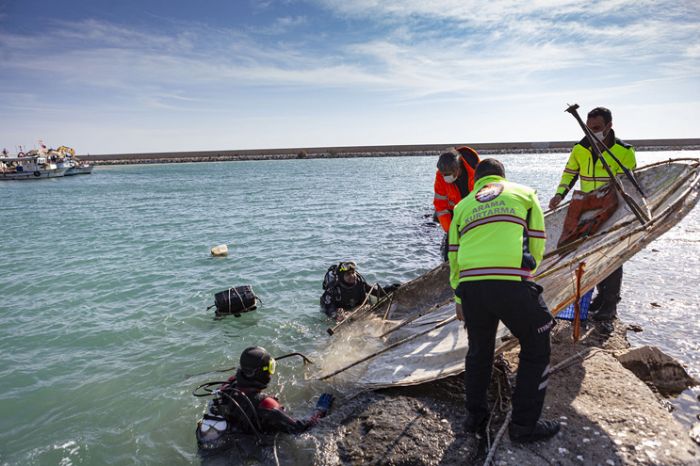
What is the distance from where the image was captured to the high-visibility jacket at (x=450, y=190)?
6.02 meters

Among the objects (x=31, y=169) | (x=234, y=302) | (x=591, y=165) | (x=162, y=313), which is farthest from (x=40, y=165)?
(x=591, y=165)

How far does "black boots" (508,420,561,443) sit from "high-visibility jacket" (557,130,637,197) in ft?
12.5

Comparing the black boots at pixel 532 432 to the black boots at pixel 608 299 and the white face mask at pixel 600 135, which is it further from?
the white face mask at pixel 600 135

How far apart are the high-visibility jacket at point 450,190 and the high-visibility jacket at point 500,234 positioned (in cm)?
251

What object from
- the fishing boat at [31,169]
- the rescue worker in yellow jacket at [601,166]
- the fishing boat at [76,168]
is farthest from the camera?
the fishing boat at [76,168]

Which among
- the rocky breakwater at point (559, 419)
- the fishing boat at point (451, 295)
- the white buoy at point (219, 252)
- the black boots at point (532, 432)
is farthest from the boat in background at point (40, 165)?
the black boots at point (532, 432)

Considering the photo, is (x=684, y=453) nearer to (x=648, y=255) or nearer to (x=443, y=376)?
(x=443, y=376)

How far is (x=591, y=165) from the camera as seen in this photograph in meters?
6.14

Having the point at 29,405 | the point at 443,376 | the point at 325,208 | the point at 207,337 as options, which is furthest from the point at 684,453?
the point at 325,208

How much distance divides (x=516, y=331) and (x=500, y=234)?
2.52 ft

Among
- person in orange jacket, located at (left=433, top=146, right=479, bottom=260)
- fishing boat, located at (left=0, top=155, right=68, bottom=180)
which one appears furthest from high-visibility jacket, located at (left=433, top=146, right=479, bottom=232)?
fishing boat, located at (left=0, top=155, right=68, bottom=180)

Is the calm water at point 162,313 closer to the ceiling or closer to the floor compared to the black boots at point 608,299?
closer to the floor

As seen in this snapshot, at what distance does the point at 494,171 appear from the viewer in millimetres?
3607

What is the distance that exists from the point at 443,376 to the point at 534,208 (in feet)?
6.55
